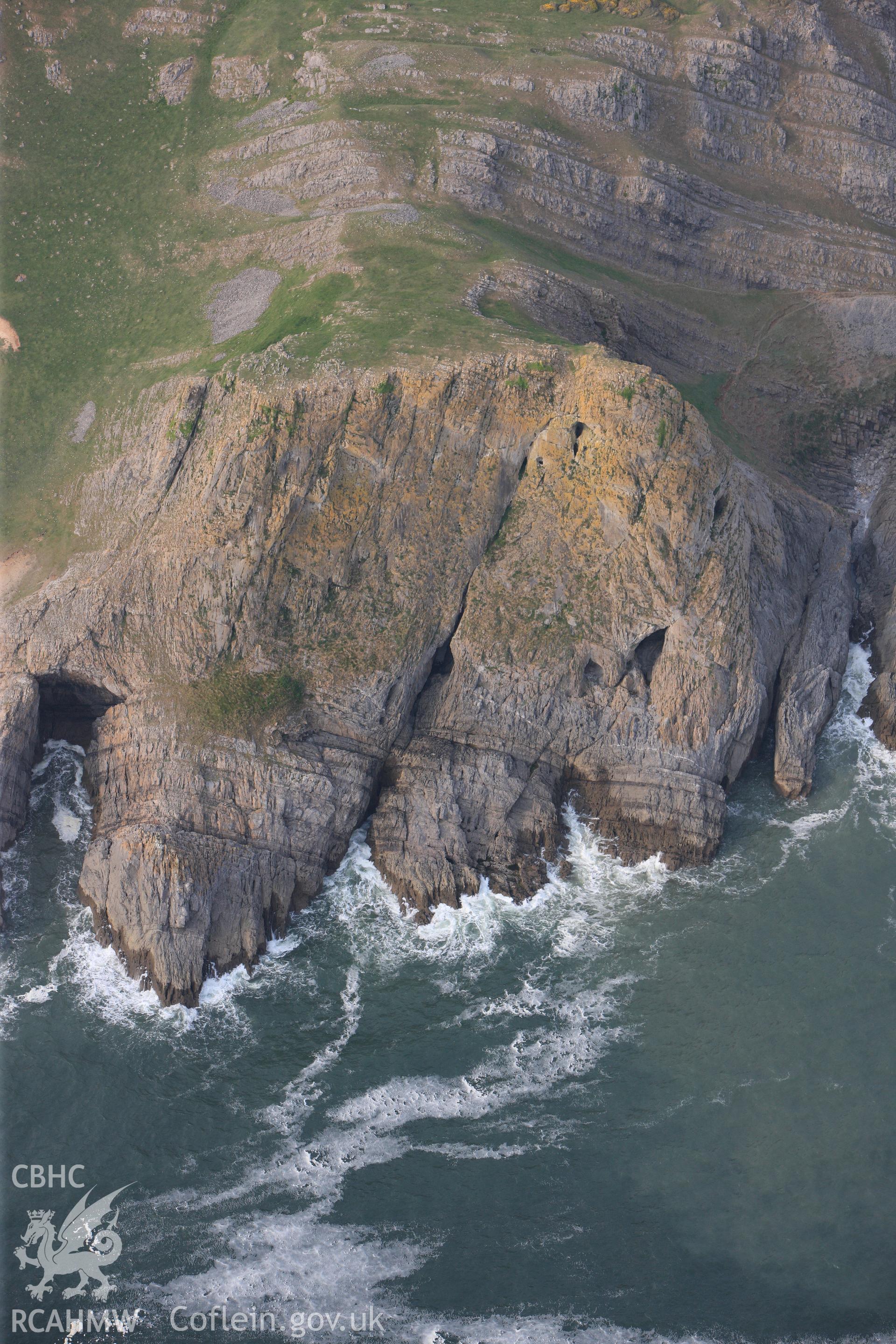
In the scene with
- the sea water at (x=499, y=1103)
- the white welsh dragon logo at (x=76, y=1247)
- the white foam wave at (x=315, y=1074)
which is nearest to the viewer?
the sea water at (x=499, y=1103)

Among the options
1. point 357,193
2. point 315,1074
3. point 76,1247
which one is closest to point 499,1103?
point 315,1074

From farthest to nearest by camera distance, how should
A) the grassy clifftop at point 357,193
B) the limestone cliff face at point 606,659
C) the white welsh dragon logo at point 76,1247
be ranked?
the grassy clifftop at point 357,193
the limestone cliff face at point 606,659
the white welsh dragon logo at point 76,1247

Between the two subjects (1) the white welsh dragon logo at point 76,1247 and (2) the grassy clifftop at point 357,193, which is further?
(2) the grassy clifftop at point 357,193

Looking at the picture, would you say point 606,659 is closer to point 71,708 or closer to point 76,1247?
point 71,708

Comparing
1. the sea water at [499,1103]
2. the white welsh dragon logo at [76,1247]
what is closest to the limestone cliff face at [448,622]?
the sea water at [499,1103]

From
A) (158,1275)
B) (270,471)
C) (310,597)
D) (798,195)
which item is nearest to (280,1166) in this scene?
(158,1275)

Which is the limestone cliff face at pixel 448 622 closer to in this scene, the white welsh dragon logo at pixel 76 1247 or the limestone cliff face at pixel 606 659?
the limestone cliff face at pixel 606 659

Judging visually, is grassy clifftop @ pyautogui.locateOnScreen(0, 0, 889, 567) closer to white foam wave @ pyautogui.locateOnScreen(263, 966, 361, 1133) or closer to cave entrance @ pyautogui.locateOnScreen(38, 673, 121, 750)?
cave entrance @ pyautogui.locateOnScreen(38, 673, 121, 750)
